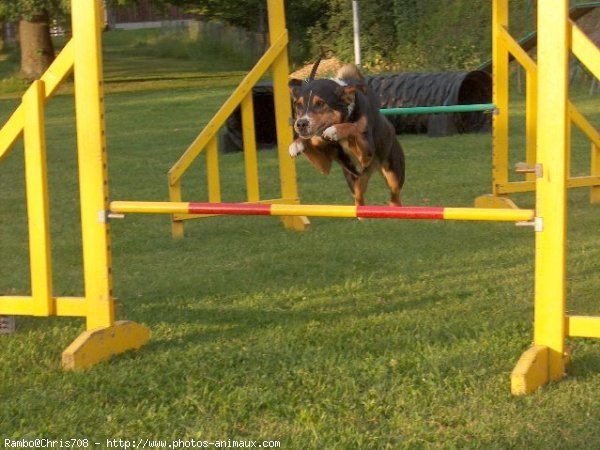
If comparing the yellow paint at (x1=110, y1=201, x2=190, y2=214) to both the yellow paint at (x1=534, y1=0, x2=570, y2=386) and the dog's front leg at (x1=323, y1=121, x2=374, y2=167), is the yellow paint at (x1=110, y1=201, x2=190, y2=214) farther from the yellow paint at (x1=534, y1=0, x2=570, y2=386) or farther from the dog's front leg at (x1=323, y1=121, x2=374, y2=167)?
the yellow paint at (x1=534, y1=0, x2=570, y2=386)

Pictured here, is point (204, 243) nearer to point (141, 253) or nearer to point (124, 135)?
point (141, 253)

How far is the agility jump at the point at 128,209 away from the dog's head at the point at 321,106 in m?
1.14

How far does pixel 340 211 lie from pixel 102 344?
4.04ft

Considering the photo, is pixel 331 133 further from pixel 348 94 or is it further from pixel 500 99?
pixel 500 99

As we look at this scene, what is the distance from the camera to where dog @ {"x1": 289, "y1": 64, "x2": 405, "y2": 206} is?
5.84 m

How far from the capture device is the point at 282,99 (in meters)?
7.91

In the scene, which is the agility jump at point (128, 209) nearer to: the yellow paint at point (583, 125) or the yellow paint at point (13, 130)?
the yellow paint at point (13, 130)

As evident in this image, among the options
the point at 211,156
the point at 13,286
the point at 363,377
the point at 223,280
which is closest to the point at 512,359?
the point at 363,377

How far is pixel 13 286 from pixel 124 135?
10612mm

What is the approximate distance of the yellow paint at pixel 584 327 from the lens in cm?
424

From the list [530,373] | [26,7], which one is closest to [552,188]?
[530,373]

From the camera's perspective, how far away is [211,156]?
8086mm

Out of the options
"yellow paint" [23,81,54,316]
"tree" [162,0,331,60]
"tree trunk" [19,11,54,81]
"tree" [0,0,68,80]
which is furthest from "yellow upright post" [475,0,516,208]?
"tree trunk" [19,11,54,81]

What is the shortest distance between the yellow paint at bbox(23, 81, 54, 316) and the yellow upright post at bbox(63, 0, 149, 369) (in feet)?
0.64
